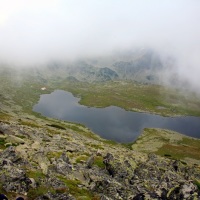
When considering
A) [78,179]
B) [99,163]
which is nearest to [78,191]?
[78,179]

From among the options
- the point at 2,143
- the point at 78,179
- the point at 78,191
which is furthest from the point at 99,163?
the point at 78,191

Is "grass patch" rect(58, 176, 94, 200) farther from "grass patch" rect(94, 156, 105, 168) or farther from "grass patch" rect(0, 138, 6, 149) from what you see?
"grass patch" rect(0, 138, 6, 149)

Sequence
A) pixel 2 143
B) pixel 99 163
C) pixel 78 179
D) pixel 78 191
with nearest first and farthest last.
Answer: pixel 78 191
pixel 78 179
pixel 99 163
pixel 2 143

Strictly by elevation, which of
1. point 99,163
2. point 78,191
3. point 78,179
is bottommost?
point 99,163

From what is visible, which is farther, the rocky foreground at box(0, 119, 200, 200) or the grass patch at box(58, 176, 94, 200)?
the grass patch at box(58, 176, 94, 200)

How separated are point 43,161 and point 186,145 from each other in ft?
548

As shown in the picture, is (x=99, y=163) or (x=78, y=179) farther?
(x=99, y=163)

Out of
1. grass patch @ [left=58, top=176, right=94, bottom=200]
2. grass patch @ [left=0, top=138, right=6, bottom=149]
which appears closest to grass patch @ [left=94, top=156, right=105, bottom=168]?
grass patch @ [left=58, top=176, right=94, bottom=200]

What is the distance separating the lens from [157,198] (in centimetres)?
3506

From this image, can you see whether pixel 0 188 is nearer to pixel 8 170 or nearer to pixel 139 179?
pixel 8 170

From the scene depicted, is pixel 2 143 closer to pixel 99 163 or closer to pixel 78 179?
pixel 99 163

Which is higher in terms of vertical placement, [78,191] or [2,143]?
[78,191]

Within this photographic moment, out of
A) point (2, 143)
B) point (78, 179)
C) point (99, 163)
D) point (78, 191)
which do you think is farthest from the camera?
point (2, 143)

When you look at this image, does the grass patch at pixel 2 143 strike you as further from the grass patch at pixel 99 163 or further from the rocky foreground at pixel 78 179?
the grass patch at pixel 99 163
